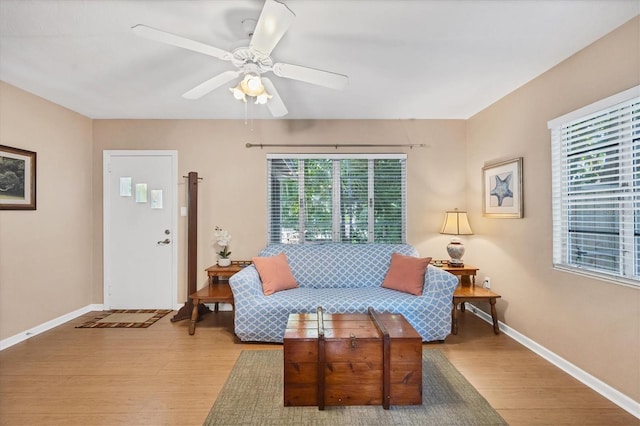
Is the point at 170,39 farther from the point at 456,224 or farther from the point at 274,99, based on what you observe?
the point at 456,224

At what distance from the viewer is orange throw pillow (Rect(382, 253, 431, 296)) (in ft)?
10.1

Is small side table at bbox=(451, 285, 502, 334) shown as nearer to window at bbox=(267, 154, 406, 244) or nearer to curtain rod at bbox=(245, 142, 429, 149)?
window at bbox=(267, 154, 406, 244)

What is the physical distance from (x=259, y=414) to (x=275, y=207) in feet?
8.22

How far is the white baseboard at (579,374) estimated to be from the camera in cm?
194

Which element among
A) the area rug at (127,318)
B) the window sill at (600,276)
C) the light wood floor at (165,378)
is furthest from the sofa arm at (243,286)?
the window sill at (600,276)

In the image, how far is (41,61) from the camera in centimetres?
247

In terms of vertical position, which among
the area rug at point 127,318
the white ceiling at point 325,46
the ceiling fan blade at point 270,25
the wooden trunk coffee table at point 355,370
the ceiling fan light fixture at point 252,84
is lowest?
the area rug at point 127,318

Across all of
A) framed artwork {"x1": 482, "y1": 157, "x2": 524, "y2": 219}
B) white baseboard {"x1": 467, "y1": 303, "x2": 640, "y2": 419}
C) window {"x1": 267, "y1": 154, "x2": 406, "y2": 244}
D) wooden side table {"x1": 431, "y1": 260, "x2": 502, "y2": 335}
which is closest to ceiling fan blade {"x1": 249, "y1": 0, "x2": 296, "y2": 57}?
window {"x1": 267, "y1": 154, "x2": 406, "y2": 244}

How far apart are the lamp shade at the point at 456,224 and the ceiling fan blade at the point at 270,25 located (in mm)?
2901

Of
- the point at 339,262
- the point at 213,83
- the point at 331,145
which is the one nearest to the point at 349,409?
the point at 339,262

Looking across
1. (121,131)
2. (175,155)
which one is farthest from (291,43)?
(121,131)

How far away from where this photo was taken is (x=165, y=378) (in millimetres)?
2320

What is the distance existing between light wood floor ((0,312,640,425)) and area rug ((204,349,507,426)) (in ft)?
0.34

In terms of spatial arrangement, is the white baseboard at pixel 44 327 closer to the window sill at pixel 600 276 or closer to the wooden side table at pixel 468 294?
the wooden side table at pixel 468 294
